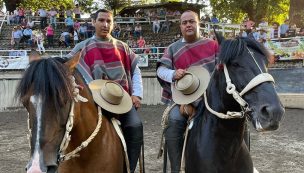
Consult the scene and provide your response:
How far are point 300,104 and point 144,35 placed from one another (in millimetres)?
13975

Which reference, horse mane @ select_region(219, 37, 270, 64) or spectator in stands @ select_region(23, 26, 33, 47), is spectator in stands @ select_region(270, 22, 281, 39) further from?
horse mane @ select_region(219, 37, 270, 64)

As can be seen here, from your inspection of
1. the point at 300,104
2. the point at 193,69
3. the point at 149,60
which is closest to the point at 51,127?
the point at 193,69

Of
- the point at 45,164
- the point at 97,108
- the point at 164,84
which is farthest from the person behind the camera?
the point at 164,84

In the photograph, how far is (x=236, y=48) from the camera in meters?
3.18

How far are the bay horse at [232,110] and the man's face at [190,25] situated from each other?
2.79ft

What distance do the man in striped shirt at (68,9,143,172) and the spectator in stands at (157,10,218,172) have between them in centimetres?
35

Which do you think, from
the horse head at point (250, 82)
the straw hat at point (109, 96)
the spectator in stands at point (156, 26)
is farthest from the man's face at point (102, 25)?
the spectator in stands at point (156, 26)

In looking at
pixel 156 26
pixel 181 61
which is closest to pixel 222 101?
pixel 181 61

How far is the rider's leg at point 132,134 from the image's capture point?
13.9ft

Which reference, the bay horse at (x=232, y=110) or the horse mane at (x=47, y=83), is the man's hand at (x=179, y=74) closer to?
the bay horse at (x=232, y=110)

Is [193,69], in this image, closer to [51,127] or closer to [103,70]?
[103,70]

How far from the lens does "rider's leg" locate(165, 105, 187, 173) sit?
13.9ft

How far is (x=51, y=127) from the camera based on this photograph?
2.68 m

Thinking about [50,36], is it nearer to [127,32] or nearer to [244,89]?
[127,32]
